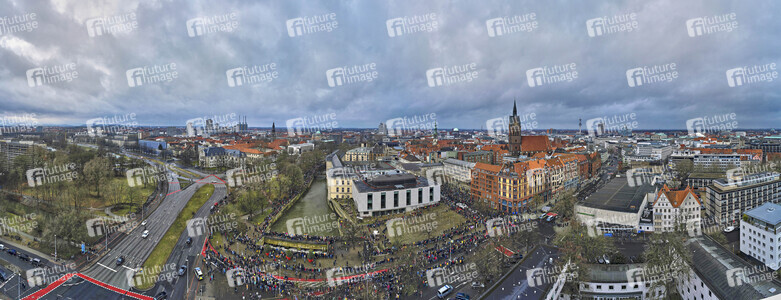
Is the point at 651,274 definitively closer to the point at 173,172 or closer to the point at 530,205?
the point at 530,205

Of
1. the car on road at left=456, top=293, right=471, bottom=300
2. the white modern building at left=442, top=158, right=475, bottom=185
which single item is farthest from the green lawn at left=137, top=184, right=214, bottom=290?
the white modern building at left=442, top=158, right=475, bottom=185

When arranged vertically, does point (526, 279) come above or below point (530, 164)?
below

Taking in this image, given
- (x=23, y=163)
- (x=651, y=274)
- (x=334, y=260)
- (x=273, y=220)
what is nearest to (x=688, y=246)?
(x=651, y=274)

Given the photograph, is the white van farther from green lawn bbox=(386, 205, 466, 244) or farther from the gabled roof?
the gabled roof

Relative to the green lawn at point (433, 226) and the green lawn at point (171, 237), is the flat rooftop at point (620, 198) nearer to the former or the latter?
the green lawn at point (433, 226)

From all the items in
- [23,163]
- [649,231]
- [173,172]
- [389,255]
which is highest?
[23,163]

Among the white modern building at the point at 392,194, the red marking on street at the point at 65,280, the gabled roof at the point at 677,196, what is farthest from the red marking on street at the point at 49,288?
the gabled roof at the point at 677,196
